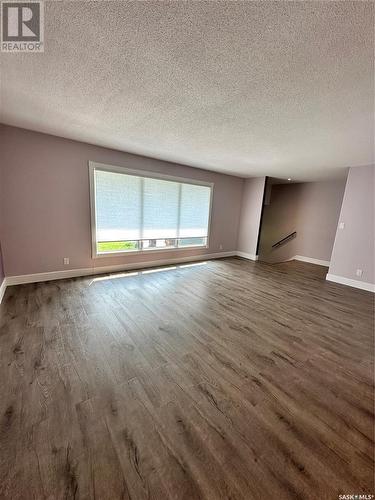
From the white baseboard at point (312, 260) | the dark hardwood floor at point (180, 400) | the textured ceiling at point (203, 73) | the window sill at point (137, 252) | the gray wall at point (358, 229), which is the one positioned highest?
the textured ceiling at point (203, 73)

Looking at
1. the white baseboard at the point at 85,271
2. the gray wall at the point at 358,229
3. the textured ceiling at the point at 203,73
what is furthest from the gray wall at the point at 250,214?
the textured ceiling at the point at 203,73

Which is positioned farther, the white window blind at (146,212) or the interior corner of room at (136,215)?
the white window blind at (146,212)

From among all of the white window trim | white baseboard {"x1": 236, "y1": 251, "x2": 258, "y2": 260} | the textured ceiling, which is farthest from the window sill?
the textured ceiling

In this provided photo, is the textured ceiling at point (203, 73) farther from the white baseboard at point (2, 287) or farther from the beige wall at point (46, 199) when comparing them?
the white baseboard at point (2, 287)

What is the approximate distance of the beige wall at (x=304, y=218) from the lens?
6.27m

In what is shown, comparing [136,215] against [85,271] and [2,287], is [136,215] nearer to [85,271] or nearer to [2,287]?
[85,271]

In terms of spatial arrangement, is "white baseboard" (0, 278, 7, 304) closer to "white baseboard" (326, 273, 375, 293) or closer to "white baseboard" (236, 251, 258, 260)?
"white baseboard" (236, 251, 258, 260)

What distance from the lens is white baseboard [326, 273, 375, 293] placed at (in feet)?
13.6

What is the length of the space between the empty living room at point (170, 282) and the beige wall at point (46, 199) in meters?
0.03

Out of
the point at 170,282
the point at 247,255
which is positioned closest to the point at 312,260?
the point at 247,255

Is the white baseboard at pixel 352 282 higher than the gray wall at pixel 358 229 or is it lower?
lower

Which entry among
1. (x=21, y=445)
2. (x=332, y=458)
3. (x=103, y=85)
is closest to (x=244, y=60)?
(x=103, y=85)

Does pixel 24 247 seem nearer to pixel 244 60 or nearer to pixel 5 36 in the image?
pixel 5 36

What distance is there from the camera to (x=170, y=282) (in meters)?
3.90
